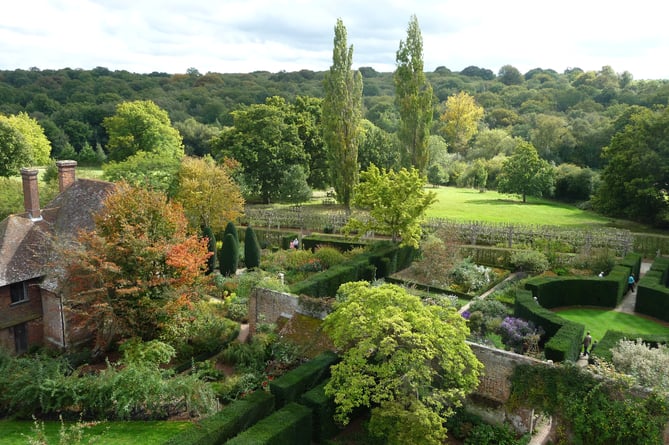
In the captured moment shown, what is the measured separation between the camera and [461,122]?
79.4m

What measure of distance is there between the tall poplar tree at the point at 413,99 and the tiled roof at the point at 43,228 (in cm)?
2290

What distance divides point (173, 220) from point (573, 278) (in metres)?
17.7

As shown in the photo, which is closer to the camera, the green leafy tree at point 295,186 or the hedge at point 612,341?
the hedge at point 612,341

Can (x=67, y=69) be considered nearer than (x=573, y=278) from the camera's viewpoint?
No

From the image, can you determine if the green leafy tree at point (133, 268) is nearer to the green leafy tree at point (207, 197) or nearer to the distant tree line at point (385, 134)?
the green leafy tree at point (207, 197)

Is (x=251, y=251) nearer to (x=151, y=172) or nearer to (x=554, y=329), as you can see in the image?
(x=151, y=172)

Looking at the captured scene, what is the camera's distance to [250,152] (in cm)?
4022

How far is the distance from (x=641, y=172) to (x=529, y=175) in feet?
48.7

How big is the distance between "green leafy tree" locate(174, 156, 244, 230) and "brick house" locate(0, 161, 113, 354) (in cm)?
790

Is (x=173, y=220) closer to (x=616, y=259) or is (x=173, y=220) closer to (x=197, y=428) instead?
(x=197, y=428)

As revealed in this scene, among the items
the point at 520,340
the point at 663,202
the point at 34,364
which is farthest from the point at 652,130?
the point at 34,364

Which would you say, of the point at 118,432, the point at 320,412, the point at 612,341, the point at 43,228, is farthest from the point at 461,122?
the point at 118,432

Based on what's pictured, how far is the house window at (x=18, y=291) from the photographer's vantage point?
19531 millimetres

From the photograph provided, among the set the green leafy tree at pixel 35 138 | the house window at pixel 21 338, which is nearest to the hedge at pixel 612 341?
the house window at pixel 21 338
